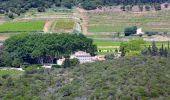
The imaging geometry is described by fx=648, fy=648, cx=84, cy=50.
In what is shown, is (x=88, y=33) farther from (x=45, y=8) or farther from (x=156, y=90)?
(x=156, y=90)

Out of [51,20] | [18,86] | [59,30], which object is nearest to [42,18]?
[51,20]

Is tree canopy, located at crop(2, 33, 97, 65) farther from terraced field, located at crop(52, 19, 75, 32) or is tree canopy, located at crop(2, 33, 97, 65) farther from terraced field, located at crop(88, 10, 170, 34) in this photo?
terraced field, located at crop(88, 10, 170, 34)

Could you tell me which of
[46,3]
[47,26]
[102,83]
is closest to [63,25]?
[47,26]

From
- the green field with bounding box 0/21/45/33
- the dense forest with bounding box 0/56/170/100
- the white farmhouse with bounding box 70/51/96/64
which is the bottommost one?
the green field with bounding box 0/21/45/33

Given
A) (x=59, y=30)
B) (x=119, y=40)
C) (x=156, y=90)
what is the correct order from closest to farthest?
(x=156, y=90) → (x=119, y=40) → (x=59, y=30)

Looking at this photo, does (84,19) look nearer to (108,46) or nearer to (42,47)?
(108,46)

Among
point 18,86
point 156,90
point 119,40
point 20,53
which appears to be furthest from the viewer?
point 119,40

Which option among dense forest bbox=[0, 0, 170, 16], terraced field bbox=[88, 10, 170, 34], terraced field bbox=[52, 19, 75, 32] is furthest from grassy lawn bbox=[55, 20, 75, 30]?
dense forest bbox=[0, 0, 170, 16]
